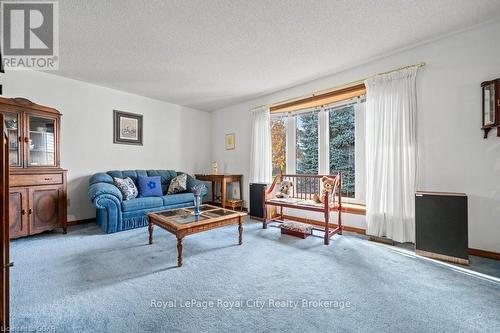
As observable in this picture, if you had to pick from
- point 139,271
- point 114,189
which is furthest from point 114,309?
point 114,189

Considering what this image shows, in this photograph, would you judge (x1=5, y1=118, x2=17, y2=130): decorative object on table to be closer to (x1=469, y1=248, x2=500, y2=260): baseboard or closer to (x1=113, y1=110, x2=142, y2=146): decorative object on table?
(x1=113, y1=110, x2=142, y2=146): decorative object on table

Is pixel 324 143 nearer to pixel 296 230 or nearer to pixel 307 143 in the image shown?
pixel 307 143

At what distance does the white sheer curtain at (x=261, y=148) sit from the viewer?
4.27m

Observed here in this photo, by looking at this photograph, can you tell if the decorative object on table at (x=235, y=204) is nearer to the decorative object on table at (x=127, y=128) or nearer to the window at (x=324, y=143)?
the window at (x=324, y=143)

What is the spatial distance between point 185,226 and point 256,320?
3.62 feet

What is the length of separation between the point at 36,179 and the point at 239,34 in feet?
10.6

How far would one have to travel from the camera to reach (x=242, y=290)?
5.65ft

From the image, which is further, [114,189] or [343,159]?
[343,159]

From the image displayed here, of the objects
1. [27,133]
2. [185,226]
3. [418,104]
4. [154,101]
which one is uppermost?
[154,101]

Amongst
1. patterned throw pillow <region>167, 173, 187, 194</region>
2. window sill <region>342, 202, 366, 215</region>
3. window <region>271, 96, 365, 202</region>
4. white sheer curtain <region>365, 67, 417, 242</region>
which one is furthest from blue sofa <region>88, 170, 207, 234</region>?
white sheer curtain <region>365, 67, 417, 242</region>

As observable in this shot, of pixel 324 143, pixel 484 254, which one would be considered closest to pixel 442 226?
pixel 484 254

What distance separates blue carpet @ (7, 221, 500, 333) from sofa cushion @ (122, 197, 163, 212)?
76 centimetres

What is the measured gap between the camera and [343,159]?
11.6 ft

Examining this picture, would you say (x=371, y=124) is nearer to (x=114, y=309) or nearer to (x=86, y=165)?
(x=114, y=309)
